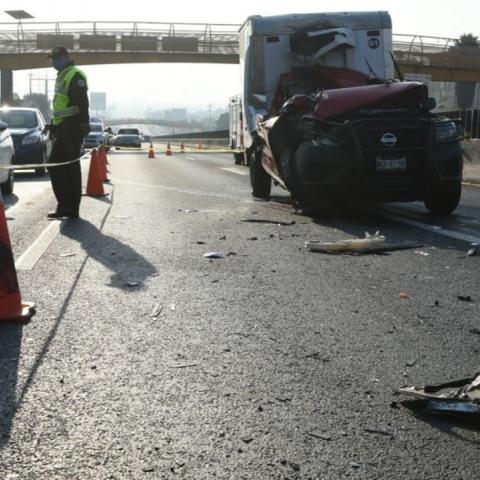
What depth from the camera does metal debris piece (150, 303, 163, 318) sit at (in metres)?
5.15

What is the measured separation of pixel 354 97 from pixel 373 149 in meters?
0.76

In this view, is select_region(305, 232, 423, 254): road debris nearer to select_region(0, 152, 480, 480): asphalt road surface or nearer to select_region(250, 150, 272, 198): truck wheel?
select_region(0, 152, 480, 480): asphalt road surface

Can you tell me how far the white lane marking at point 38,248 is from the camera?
6.97 m

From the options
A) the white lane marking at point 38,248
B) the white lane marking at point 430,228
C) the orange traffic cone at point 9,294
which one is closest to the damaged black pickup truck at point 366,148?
the white lane marking at point 430,228

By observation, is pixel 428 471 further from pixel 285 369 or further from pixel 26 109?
pixel 26 109

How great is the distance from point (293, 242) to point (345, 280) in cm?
210

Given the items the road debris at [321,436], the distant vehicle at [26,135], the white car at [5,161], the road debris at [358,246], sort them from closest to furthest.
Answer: the road debris at [321,436] → the road debris at [358,246] → the white car at [5,161] → the distant vehicle at [26,135]

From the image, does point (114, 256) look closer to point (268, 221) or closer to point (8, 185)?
point (268, 221)

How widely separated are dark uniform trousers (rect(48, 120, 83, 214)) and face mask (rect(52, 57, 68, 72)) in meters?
0.66

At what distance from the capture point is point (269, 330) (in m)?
4.75

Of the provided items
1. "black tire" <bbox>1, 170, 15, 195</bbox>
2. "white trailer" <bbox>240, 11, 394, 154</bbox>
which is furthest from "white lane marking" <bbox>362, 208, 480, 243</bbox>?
"black tire" <bbox>1, 170, 15, 195</bbox>

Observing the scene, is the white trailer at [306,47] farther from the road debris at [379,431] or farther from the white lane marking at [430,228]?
the road debris at [379,431]

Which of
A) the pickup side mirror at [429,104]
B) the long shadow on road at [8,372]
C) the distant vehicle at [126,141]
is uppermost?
the pickup side mirror at [429,104]

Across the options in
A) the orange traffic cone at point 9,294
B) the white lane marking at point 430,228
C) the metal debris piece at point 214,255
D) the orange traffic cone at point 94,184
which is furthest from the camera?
the orange traffic cone at point 94,184
